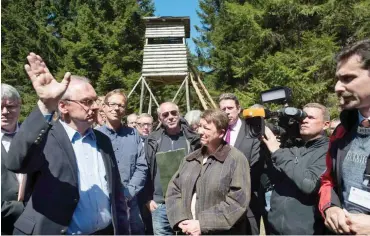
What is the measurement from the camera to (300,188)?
3.39 metres

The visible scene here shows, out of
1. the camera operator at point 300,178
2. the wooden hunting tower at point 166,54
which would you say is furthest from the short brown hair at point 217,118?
the wooden hunting tower at point 166,54

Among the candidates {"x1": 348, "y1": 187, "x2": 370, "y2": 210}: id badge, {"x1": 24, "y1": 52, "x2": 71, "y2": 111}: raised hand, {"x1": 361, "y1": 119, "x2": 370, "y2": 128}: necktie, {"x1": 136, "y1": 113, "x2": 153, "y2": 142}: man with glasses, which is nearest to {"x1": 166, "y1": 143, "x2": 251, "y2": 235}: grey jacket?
{"x1": 348, "y1": 187, "x2": 370, "y2": 210}: id badge

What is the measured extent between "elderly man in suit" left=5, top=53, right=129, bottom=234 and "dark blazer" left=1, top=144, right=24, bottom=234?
0.89ft

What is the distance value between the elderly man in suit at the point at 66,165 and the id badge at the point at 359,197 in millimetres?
1575

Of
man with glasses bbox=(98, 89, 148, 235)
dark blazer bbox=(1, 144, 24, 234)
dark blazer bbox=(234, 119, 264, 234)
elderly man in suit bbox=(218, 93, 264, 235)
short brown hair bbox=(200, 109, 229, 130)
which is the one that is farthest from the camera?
man with glasses bbox=(98, 89, 148, 235)

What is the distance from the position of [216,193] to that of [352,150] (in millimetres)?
1347

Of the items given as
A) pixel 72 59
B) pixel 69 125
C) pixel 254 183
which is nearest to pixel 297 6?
pixel 72 59

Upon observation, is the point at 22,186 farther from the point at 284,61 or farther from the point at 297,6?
the point at 297,6

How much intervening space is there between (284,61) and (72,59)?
13.5 meters

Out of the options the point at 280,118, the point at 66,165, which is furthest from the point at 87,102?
the point at 280,118

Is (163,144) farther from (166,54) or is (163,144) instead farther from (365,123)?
(166,54)

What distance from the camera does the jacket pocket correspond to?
2.41 m

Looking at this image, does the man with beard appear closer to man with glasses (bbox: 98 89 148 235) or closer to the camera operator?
the camera operator

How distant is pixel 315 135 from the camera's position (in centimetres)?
366
